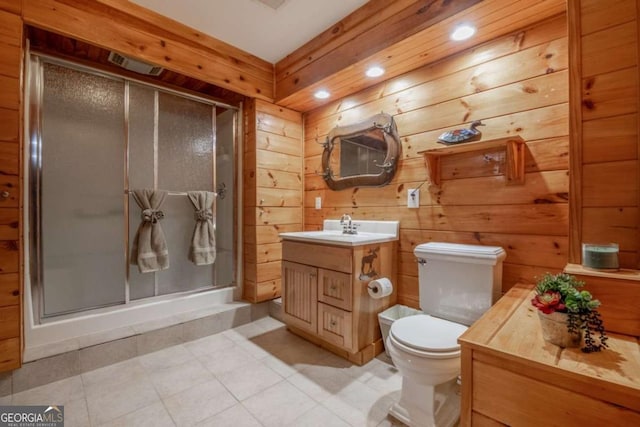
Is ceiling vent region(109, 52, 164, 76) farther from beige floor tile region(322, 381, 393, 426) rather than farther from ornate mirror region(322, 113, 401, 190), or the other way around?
beige floor tile region(322, 381, 393, 426)

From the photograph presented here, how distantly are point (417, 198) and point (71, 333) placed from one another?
103 inches

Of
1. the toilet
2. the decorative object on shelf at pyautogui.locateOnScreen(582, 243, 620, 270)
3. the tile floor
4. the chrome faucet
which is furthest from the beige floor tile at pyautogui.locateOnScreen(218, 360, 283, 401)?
the decorative object on shelf at pyautogui.locateOnScreen(582, 243, 620, 270)

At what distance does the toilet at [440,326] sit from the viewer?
128 centimetres

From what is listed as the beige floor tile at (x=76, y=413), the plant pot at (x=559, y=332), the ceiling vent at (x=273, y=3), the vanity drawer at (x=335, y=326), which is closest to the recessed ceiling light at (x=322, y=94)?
the ceiling vent at (x=273, y=3)

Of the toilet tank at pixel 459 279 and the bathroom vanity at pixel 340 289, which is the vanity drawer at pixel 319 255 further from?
the toilet tank at pixel 459 279

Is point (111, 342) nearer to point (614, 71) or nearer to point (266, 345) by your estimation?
point (266, 345)

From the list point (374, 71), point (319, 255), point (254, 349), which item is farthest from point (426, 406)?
point (374, 71)

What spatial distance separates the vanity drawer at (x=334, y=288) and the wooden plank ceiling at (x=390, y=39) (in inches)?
60.1

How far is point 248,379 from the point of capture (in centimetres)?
178

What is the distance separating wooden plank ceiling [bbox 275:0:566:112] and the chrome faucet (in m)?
1.14

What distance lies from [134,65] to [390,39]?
6.30ft

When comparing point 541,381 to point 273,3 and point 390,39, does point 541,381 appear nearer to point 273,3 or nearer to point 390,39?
point 390,39

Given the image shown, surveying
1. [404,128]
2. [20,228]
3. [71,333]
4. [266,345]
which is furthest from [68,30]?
[266,345]

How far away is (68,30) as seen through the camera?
1.74 meters
